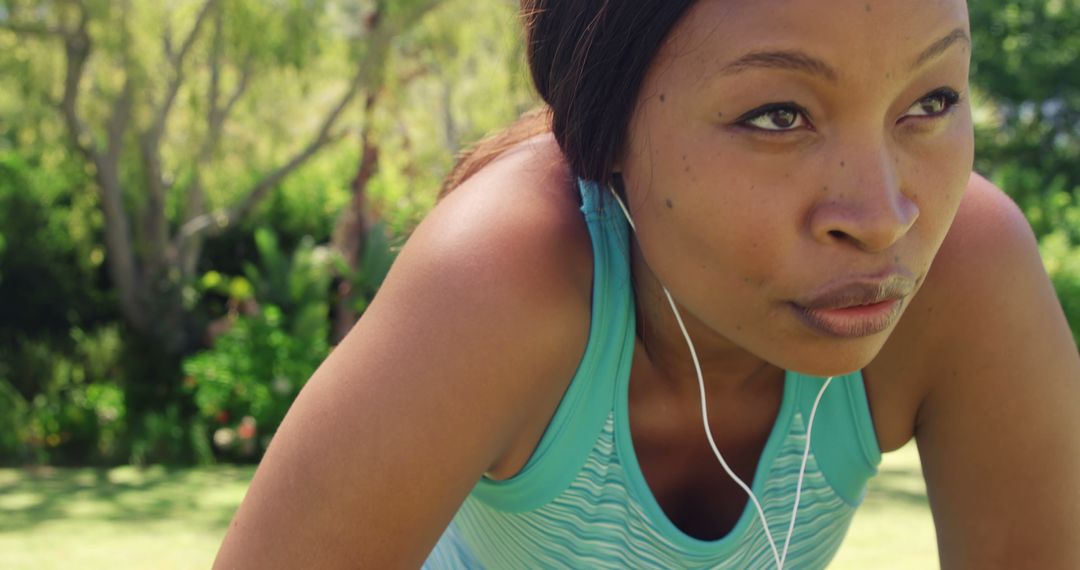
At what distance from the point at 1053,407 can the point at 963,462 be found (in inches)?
5.3

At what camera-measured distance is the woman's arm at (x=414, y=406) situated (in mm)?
1313

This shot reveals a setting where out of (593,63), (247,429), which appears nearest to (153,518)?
(247,429)

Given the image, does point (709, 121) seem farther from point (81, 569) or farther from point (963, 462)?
point (81, 569)

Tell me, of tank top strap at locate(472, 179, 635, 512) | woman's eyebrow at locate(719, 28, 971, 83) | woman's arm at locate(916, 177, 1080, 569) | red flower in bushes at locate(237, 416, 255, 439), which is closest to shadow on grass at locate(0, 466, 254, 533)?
red flower in bushes at locate(237, 416, 255, 439)

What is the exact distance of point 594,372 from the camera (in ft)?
4.98

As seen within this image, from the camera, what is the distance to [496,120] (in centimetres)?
1176

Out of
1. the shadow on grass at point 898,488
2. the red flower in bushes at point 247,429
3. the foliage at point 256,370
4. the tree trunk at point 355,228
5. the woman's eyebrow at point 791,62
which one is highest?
the woman's eyebrow at point 791,62

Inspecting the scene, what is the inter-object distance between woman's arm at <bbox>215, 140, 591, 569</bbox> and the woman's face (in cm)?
20

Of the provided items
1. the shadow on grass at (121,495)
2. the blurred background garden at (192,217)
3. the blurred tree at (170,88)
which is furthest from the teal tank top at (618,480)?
the blurred tree at (170,88)

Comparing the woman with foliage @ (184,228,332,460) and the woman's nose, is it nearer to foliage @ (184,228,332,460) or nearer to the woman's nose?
the woman's nose

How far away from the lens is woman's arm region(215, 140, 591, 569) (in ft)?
4.31

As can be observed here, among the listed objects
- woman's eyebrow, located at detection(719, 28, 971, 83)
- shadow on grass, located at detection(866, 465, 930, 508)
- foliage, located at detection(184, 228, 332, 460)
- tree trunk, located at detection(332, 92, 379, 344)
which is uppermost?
woman's eyebrow, located at detection(719, 28, 971, 83)

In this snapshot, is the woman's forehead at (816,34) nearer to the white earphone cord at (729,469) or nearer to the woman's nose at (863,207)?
the woman's nose at (863,207)

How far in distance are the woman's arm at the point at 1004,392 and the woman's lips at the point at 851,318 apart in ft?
0.90
